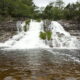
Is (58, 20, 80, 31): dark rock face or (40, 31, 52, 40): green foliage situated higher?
(58, 20, 80, 31): dark rock face

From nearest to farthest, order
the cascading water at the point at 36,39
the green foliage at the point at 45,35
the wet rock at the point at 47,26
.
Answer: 1. the cascading water at the point at 36,39
2. the green foliage at the point at 45,35
3. the wet rock at the point at 47,26

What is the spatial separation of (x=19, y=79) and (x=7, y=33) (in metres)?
25.3

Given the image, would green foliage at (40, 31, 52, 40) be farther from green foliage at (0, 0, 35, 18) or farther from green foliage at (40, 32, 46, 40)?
green foliage at (0, 0, 35, 18)

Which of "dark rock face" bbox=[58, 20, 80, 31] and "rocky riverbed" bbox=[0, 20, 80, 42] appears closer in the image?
"rocky riverbed" bbox=[0, 20, 80, 42]

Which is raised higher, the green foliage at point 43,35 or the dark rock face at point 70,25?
the dark rock face at point 70,25

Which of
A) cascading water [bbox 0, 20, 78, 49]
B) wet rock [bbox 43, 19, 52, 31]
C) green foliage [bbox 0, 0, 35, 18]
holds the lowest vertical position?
cascading water [bbox 0, 20, 78, 49]

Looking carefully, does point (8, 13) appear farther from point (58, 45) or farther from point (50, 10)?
point (58, 45)

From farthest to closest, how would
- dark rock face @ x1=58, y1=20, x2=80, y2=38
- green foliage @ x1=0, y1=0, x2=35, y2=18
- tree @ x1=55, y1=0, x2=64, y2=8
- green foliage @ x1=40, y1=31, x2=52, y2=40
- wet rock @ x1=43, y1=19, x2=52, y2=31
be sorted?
tree @ x1=55, y1=0, x2=64, y2=8 → green foliage @ x1=0, y1=0, x2=35, y2=18 → dark rock face @ x1=58, y1=20, x2=80, y2=38 → wet rock @ x1=43, y1=19, x2=52, y2=31 → green foliage @ x1=40, y1=31, x2=52, y2=40

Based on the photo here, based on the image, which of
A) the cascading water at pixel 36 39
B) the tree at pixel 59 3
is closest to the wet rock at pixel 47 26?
the cascading water at pixel 36 39

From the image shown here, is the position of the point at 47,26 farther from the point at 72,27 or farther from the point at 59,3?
the point at 59,3

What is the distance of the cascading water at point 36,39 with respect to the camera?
2875cm

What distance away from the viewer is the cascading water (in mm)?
28750

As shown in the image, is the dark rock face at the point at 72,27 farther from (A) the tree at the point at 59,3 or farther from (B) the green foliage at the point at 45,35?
(A) the tree at the point at 59,3

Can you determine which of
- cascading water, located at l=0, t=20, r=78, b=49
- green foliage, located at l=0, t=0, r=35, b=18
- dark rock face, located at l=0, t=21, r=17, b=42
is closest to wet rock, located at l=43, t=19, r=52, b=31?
cascading water, located at l=0, t=20, r=78, b=49
